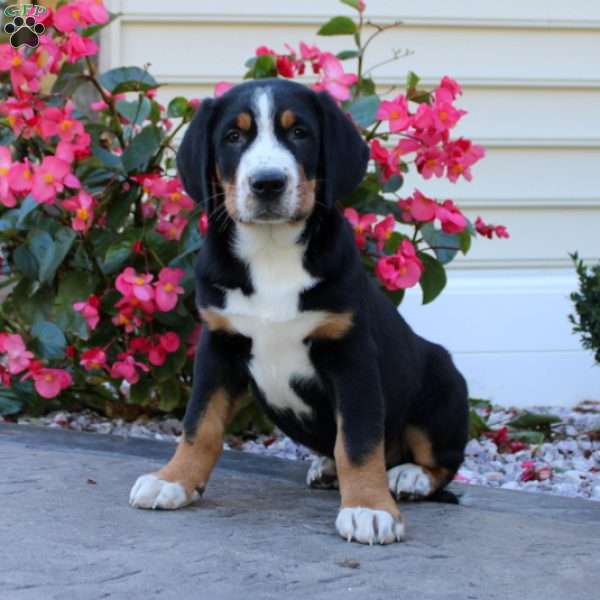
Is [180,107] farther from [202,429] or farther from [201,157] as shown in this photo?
[202,429]

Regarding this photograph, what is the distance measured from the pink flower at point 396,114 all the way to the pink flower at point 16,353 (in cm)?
154

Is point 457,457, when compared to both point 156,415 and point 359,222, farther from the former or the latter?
point 156,415

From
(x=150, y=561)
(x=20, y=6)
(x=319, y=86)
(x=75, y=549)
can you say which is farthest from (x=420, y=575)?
(x=20, y=6)

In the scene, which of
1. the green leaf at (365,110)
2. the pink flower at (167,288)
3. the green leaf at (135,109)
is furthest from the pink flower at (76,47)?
the green leaf at (365,110)

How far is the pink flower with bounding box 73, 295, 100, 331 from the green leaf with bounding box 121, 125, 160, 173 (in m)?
0.50

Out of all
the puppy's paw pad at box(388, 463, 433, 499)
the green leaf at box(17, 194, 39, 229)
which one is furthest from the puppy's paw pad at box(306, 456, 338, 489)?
the green leaf at box(17, 194, 39, 229)

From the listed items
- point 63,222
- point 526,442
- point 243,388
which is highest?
point 63,222

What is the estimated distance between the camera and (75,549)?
2.92 meters

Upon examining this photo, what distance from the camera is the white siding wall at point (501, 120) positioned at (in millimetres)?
6277

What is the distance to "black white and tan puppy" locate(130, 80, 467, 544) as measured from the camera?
3.25 m

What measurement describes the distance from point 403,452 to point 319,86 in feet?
4.37

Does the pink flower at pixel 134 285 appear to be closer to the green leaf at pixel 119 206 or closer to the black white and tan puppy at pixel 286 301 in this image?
the green leaf at pixel 119 206

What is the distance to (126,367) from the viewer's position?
14.4 ft

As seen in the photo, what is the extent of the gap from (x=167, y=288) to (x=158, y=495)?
1.05 metres
